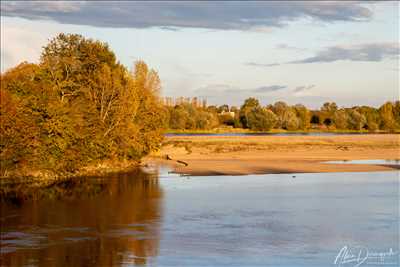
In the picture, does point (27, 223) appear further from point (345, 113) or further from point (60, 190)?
point (345, 113)

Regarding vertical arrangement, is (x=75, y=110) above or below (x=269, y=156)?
above

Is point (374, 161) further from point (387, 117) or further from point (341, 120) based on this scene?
point (341, 120)

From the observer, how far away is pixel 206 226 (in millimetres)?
24281

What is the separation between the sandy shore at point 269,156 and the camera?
4953 cm

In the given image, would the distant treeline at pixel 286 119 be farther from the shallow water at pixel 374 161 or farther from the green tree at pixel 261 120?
the shallow water at pixel 374 161

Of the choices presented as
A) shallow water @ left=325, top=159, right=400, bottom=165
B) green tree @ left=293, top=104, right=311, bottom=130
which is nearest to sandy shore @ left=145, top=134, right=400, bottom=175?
shallow water @ left=325, top=159, right=400, bottom=165

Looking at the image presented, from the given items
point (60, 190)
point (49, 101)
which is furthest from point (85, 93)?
point (60, 190)

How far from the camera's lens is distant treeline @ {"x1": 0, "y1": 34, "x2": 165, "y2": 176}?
40375 millimetres

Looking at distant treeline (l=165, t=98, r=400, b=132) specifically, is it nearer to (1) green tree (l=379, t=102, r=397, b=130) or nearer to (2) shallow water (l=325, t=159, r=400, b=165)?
(1) green tree (l=379, t=102, r=397, b=130)
